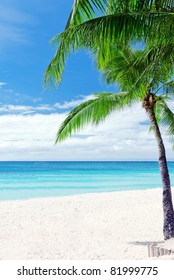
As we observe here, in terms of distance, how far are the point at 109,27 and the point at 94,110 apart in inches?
117

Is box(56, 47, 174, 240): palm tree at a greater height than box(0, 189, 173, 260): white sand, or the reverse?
box(56, 47, 174, 240): palm tree

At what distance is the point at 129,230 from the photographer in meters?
9.91

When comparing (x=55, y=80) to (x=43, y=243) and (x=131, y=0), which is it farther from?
(x=43, y=243)

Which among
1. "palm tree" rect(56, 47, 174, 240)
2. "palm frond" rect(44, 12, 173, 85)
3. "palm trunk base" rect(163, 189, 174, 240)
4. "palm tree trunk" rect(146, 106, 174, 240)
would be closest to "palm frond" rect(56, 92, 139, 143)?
"palm tree" rect(56, 47, 174, 240)

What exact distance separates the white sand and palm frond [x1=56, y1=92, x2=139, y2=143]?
251 cm

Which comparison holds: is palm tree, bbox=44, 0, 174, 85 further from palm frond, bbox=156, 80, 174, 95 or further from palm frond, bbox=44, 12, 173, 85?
palm frond, bbox=156, 80, 174, 95

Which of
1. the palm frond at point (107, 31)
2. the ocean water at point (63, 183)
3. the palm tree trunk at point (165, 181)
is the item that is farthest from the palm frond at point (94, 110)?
the ocean water at point (63, 183)

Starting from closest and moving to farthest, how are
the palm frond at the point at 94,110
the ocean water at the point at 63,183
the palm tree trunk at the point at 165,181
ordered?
the palm tree trunk at the point at 165,181 < the palm frond at the point at 94,110 < the ocean water at the point at 63,183

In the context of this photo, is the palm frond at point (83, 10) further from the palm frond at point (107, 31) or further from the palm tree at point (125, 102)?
the palm tree at point (125, 102)

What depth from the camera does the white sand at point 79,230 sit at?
7.95 meters

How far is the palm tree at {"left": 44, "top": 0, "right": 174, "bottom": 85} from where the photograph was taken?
5809 mm

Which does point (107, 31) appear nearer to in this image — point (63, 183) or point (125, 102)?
point (125, 102)

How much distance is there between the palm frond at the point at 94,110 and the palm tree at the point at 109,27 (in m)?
2.20

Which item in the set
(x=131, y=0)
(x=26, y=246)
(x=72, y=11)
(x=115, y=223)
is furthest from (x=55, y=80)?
(x=115, y=223)
